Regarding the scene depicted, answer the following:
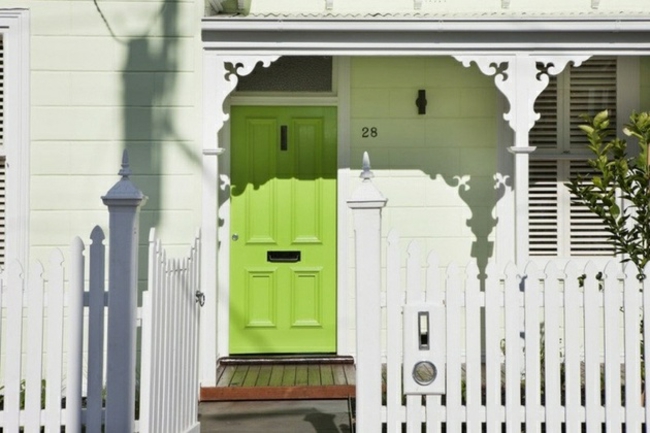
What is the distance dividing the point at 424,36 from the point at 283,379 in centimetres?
302

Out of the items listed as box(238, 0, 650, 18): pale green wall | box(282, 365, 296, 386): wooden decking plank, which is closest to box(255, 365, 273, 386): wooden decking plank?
box(282, 365, 296, 386): wooden decking plank

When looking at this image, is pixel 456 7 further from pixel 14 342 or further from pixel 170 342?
pixel 14 342

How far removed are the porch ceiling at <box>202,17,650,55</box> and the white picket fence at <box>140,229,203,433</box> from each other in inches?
84.4

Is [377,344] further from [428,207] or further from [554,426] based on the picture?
[428,207]

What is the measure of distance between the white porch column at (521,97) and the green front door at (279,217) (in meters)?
1.65

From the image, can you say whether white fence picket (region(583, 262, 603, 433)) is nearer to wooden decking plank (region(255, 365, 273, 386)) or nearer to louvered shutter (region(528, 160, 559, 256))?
wooden decking plank (region(255, 365, 273, 386))

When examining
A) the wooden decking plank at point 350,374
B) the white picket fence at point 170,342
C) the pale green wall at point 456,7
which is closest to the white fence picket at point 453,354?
the white picket fence at point 170,342

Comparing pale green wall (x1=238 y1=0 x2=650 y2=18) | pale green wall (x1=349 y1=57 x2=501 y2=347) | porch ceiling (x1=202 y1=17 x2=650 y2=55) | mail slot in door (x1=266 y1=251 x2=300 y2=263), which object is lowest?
mail slot in door (x1=266 y1=251 x2=300 y2=263)

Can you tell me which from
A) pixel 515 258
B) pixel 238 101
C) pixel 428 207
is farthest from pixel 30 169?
pixel 515 258

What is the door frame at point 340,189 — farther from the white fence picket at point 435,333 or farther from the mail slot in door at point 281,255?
the white fence picket at point 435,333

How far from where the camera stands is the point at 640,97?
8961 mm

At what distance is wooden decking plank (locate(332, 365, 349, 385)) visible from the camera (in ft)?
26.3

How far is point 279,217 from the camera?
8.99 m

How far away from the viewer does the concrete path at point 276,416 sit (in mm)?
6727
